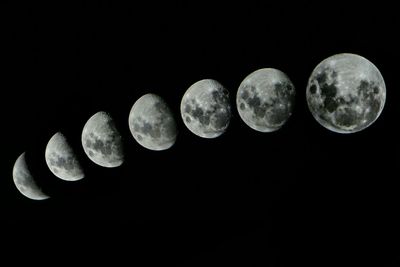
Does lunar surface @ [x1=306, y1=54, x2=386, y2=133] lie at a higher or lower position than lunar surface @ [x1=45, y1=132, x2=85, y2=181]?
lower

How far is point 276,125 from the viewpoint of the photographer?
5.12 feet

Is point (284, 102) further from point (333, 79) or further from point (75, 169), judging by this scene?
point (75, 169)

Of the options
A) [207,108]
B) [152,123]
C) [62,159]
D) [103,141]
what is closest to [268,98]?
[207,108]

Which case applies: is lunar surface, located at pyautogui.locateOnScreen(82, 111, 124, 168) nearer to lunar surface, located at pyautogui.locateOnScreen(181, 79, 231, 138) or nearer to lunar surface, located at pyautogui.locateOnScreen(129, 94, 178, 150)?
lunar surface, located at pyautogui.locateOnScreen(129, 94, 178, 150)

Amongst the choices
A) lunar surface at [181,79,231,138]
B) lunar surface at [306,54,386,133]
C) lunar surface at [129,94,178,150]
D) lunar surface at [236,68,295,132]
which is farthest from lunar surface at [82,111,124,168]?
lunar surface at [306,54,386,133]

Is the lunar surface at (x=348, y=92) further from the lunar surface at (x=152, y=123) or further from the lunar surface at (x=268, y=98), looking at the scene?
the lunar surface at (x=152, y=123)

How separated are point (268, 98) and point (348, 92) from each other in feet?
Answer: 0.99

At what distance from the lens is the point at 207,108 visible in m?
1.66

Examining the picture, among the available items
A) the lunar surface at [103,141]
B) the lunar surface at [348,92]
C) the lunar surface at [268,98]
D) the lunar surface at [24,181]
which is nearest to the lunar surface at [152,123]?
the lunar surface at [103,141]

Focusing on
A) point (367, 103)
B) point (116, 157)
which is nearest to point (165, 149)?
point (116, 157)

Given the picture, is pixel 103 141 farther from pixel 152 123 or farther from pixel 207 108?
pixel 207 108

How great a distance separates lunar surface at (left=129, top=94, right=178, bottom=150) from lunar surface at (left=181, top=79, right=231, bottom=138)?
0.15 metres

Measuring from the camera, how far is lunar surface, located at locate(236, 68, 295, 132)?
1517mm

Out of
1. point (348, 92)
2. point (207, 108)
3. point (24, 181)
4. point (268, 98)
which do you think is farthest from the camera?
point (24, 181)
